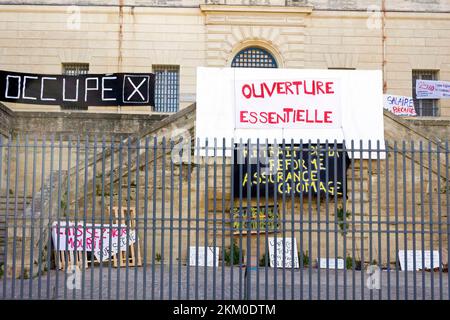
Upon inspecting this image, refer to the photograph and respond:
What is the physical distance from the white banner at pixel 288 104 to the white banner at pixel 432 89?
8932mm

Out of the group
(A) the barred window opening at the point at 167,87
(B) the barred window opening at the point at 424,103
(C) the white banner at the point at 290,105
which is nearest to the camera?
(C) the white banner at the point at 290,105

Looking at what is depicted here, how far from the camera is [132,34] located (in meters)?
21.5

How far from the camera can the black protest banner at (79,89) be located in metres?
17.0

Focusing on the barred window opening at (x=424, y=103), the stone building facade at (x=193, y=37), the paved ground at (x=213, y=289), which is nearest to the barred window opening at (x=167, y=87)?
the stone building facade at (x=193, y=37)

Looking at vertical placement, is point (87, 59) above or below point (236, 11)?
below

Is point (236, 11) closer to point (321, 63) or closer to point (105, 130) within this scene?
point (321, 63)

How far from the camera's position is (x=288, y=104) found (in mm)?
13812

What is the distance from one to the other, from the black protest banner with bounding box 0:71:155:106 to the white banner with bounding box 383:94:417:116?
9001mm

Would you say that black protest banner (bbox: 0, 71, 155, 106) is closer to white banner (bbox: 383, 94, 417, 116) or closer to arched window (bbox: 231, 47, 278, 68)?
arched window (bbox: 231, 47, 278, 68)

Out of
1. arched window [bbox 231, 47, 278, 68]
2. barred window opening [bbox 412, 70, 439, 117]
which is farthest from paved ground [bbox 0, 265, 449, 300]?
arched window [bbox 231, 47, 278, 68]

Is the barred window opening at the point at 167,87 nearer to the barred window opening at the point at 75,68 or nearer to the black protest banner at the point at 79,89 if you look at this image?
the barred window opening at the point at 75,68

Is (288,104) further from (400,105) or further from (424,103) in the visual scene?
(424,103)
